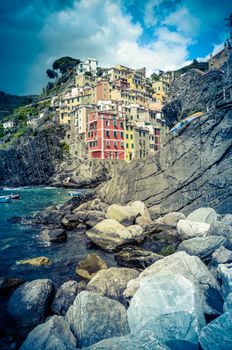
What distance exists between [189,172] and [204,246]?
479 inches

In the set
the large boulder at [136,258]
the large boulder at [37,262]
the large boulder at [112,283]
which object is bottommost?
the large boulder at [37,262]

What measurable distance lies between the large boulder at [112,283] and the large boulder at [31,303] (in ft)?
5.46

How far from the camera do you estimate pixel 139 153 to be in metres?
75.1

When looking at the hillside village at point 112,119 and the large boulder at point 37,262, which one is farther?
the hillside village at point 112,119

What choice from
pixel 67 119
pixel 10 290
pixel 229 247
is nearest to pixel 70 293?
pixel 10 290

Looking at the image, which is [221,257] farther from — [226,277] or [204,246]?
[226,277]

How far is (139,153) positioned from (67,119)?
97.7 ft

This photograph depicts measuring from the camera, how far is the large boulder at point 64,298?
366 inches

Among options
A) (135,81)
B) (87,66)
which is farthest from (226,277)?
(87,66)

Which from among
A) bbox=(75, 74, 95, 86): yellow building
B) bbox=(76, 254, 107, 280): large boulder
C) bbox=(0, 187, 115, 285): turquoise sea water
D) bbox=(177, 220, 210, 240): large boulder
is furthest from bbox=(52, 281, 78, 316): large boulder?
bbox=(75, 74, 95, 86): yellow building

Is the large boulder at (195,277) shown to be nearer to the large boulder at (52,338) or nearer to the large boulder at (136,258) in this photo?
the large boulder at (52,338)

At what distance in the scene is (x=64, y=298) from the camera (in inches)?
380

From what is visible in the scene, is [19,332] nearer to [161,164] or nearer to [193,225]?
[193,225]

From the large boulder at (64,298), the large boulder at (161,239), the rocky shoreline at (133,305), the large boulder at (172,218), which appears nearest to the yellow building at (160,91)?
the large boulder at (172,218)
